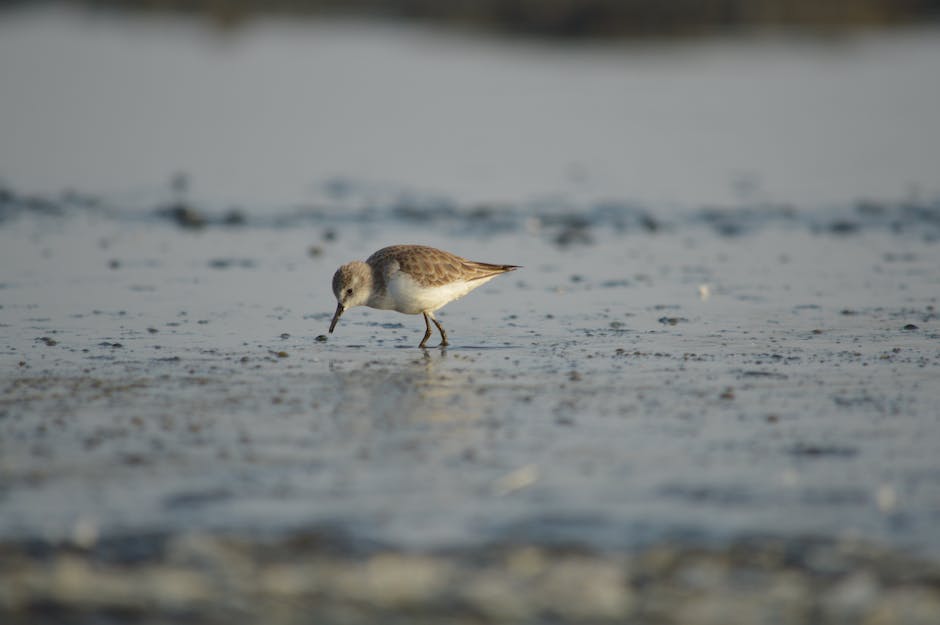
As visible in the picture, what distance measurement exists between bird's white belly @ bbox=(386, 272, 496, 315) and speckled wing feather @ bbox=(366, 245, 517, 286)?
0.05m

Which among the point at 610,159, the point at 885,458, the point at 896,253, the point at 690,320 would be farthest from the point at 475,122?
the point at 885,458

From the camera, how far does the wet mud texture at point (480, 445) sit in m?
5.83

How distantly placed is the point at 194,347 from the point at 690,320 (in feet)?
14.1

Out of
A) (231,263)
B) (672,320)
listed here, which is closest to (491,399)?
(672,320)

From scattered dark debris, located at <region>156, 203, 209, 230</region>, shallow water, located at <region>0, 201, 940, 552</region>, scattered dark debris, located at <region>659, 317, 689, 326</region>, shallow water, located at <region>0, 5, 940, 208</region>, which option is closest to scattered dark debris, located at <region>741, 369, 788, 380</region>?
shallow water, located at <region>0, 201, 940, 552</region>

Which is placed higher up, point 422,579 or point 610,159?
point 610,159

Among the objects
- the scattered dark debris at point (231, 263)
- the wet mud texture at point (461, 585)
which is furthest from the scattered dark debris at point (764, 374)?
the scattered dark debris at point (231, 263)

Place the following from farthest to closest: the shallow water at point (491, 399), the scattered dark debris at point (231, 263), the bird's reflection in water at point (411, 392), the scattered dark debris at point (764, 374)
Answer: the scattered dark debris at point (231, 263), the scattered dark debris at point (764, 374), the bird's reflection in water at point (411, 392), the shallow water at point (491, 399)

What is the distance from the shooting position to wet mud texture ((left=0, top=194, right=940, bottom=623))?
5.83 m

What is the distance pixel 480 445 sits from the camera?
7852 mm

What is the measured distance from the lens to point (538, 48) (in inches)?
1410

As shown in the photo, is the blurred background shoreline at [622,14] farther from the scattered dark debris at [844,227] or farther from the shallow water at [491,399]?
the shallow water at [491,399]

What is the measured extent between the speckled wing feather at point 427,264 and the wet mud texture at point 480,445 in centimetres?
58

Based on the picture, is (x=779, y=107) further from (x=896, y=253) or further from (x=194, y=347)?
(x=194, y=347)
